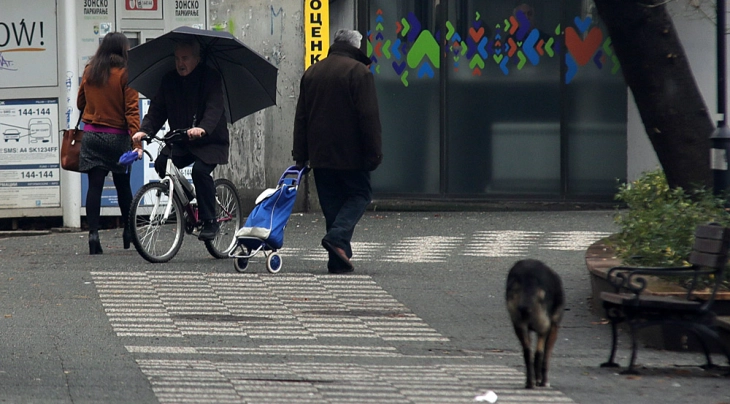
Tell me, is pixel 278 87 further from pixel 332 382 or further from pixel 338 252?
pixel 332 382

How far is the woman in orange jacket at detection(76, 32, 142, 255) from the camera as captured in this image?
10867mm

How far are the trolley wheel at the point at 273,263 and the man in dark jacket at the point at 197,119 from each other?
72 centimetres

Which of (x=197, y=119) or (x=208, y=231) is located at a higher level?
(x=197, y=119)

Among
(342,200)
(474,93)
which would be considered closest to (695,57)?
(474,93)

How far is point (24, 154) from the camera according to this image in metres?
13.6

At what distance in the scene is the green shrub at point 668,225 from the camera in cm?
764

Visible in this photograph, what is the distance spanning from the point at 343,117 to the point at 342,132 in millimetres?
118

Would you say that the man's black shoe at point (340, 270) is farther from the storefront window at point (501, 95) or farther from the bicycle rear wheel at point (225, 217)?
the storefront window at point (501, 95)

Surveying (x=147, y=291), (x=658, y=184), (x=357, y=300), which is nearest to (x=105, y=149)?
(x=147, y=291)

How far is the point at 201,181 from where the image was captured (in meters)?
10.2

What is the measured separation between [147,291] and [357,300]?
4.84 feet

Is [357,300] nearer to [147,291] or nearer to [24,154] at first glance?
[147,291]

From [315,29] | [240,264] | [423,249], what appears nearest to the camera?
[240,264]

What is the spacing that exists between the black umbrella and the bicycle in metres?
0.62
